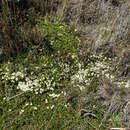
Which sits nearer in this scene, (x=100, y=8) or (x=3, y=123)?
(x=3, y=123)

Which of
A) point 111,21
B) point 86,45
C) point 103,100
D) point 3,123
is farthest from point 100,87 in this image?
point 111,21

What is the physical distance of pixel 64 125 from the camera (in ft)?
4.68

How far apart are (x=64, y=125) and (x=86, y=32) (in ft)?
4.81

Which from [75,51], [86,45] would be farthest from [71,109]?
[86,45]

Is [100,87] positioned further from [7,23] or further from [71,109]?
[7,23]

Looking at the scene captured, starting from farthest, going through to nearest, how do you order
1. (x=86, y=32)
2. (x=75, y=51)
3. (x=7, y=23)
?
1. (x=86, y=32)
2. (x=75, y=51)
3. (x=7, y=23)

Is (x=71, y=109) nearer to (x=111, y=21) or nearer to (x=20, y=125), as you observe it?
(x=20, y=125)

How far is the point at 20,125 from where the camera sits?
139 cm

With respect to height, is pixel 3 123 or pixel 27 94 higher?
pixel 27 94

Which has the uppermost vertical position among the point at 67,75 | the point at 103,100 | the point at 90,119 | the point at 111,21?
the point at 111,21

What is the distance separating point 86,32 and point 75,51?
507mm

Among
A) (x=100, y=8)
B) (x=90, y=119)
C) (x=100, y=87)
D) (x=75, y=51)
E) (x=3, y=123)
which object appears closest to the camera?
(x=3, y=123)

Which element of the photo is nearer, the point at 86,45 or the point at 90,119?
the point at 90,119

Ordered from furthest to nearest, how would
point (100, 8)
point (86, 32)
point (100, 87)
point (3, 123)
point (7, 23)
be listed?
point (100, 8)
point (86, 32)
point (7, 23)
point (100, 87)
point (3, 123)
